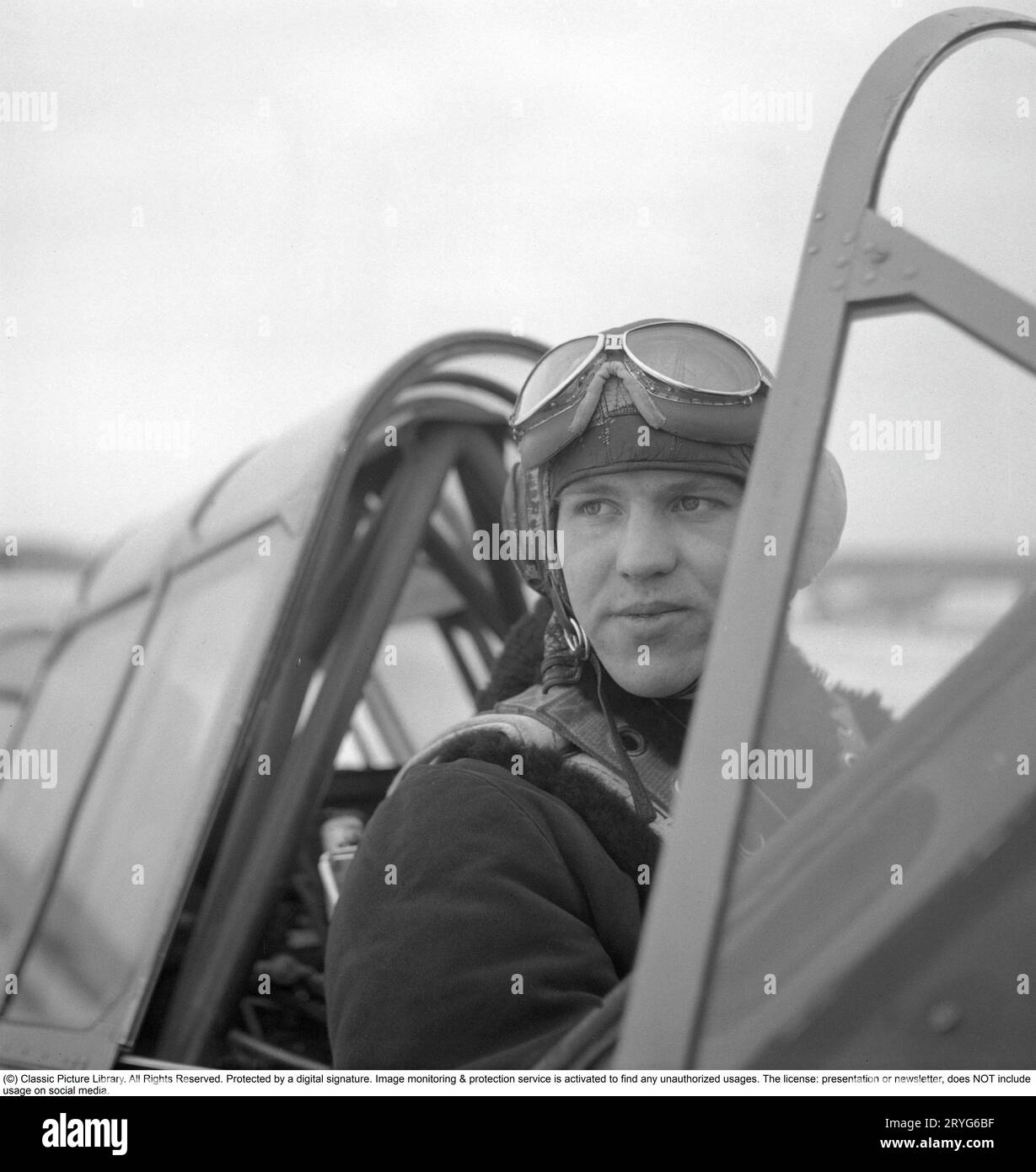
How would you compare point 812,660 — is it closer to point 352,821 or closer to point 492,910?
point 492,910

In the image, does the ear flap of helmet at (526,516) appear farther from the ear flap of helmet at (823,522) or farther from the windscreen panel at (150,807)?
the windscreen panel at (150,807)

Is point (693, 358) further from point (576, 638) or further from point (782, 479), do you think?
point (782, 479)

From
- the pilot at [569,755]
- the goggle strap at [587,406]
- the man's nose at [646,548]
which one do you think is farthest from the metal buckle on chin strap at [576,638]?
the goggle strap at [587,406]

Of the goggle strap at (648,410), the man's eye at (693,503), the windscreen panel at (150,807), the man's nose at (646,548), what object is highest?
the goggle strap at (648,410)

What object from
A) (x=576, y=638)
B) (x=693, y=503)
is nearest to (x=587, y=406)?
(x=693, y=503)

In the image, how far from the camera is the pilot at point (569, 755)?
140 cm

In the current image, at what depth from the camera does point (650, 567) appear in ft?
5.45

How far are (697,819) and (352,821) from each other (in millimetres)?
2302

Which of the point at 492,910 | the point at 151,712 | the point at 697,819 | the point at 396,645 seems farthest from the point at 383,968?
the point at 396,645

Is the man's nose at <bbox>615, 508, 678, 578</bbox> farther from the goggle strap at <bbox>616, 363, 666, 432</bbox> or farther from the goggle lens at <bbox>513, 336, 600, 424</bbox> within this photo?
the goggle lens at <bbox>513, 336, 600, 424</bbox>

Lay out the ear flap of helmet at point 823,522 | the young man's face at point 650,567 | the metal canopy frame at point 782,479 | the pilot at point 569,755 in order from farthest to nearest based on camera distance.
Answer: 1. the young man's face at point 650,567
2. the pilot at point 569,755
3. the ear flap of helmet at point 823,522
4. the metal canopy frame at point 782,479

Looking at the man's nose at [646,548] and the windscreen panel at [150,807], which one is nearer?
the man's nose at [646,548]

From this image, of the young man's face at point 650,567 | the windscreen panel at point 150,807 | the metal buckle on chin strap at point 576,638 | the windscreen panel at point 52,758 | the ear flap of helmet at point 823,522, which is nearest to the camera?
the ear flap of helmet at point 823,522

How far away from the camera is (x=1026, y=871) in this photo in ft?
3.23
